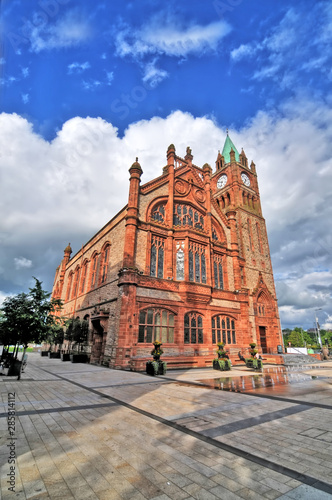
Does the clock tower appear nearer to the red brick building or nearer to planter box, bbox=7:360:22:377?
the red brick building

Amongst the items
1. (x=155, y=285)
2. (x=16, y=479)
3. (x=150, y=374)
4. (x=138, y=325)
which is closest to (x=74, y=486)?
(x=16, y=479)

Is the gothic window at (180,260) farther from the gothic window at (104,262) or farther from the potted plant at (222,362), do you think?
the gothic window at (104,262)

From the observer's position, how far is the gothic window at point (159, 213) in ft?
79.4

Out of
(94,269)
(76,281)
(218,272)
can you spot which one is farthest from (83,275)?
(218,272)

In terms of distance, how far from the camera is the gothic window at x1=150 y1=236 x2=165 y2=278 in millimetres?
21884

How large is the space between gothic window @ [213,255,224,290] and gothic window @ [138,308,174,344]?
25.1 feet

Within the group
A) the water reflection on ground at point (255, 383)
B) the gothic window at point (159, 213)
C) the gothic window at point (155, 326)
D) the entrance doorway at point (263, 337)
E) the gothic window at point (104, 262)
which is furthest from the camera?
the entrance doorway at point (263, 337)

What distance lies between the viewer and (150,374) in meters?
15.3

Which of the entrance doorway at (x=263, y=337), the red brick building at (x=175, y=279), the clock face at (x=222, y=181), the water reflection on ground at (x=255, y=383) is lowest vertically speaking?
the water reflection on ground at (x=255, y=383)

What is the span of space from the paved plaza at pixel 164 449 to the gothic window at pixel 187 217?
1955 centimetres

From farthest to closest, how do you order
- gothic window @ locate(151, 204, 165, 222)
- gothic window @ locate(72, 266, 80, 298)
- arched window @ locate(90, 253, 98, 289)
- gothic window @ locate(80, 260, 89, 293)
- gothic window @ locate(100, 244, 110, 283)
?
gothic window @ locate(72, 266, 80, 298)
gothic window @ locate(80, 260, 89, 293)
arched window @ locate(90, 253, 98, 289)
gothic window @ locate(100, 244, 110, 283)
gothic window @ locate(151, 204, 165, 222)

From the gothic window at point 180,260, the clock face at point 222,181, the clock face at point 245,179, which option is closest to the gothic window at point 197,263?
the gothic window at point 180,260

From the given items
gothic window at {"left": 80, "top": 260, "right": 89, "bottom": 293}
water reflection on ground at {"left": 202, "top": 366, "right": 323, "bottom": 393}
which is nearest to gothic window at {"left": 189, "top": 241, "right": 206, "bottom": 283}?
water reflection on ground at {"left": 202, "top": 366, "right": 323, "bottom": 393}

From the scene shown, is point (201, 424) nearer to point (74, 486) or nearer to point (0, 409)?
point (74, 486)
